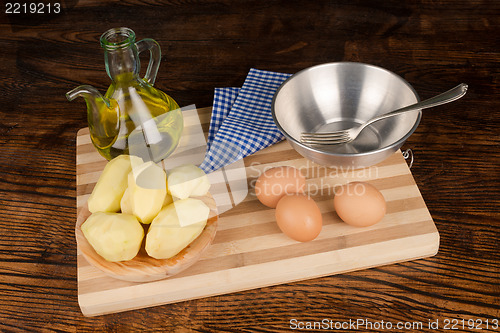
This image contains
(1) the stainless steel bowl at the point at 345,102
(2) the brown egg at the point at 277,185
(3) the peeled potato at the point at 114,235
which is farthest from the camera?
(1) the stainless steel bowl at the point at 345,102

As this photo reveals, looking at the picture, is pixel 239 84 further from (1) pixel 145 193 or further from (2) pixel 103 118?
(1) pixel 145 193

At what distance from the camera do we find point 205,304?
75cm

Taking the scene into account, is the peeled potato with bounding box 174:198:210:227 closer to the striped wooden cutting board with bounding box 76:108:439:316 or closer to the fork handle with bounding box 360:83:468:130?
the striped wooden cutting board with bounding box 76:108:439:316

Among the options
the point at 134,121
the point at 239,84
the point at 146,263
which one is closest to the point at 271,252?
the point at 146,263

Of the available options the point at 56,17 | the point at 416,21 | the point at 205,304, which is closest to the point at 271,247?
the point at 205,304

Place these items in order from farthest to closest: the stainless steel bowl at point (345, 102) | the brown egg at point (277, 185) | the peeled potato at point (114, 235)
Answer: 1. the stainless steel bowl at point (345, 102)
2. the brown egg at point (277, 185)
3. the peeled potato at point (114, 235)

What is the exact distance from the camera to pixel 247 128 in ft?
3.17

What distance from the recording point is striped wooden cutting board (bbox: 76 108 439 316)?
2.42 feet

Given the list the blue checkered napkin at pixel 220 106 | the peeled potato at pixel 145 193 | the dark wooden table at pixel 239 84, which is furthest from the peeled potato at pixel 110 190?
the blue checkered napkin at pixel 220 106

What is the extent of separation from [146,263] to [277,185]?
232 millimetres

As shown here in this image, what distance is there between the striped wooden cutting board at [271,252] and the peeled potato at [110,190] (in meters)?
0.09

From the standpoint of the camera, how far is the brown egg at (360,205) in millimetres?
763

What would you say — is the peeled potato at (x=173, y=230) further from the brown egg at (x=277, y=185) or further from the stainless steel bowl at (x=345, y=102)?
the stainless steel bowl at (x=345, y=102)

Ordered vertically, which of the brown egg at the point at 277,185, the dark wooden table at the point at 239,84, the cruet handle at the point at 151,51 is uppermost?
the cruet handle at the point at 151,51
